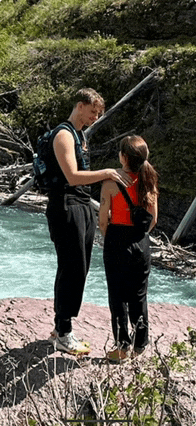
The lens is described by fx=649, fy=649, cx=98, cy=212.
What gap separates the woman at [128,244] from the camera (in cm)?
414

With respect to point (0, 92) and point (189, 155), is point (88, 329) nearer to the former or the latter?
point (189, 155)

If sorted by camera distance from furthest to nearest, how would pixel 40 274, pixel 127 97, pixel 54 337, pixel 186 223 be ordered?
1. pixel 127 97
2. pixel 186 223
3. pixel 40 274
4. pixel 54 337

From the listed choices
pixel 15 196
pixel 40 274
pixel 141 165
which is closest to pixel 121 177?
pixel 141 165

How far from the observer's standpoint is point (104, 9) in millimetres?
16953

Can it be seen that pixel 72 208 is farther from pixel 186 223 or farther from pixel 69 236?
pixel 186 223

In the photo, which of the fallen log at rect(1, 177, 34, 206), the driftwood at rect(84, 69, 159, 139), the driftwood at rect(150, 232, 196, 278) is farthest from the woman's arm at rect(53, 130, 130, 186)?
the driftwood at rect(84, 69, 159, 139)

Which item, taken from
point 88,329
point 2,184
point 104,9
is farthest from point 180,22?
point 88,329

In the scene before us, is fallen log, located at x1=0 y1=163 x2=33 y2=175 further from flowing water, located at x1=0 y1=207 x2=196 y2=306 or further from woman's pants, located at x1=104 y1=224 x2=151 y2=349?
woman's pants, located at x1=104 y1=224 x2=151 y2=349

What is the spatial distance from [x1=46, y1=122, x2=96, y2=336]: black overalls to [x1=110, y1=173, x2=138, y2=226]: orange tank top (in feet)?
0.68

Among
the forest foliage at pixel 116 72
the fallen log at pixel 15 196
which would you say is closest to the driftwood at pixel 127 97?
the forest foliage at pixel 116 72

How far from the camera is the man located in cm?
407

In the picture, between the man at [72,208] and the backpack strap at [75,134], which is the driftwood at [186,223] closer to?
the man at [72,208]

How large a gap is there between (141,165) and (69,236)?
0.66 metres

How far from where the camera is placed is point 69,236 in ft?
13.9
